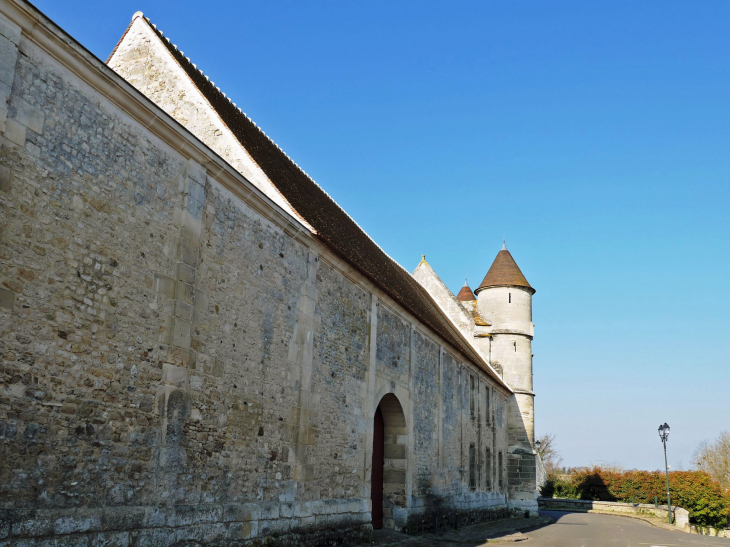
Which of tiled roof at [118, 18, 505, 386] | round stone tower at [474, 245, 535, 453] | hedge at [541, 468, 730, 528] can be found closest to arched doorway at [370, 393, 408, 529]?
tiled roof at [118, 18, 505, 386]

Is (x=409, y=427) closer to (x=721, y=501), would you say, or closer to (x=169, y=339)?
(x=169, y=339)

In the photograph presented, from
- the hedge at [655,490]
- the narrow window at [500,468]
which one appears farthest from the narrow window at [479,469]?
the hedge at [655,490]

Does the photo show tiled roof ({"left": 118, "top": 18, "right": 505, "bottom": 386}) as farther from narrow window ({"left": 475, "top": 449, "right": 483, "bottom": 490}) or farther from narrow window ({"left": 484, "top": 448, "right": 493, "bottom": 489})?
narrow window ({"left": 484, "top": 448, "right": 493, "bottom": 489})

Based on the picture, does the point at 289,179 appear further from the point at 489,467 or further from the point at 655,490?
the point at 655,490

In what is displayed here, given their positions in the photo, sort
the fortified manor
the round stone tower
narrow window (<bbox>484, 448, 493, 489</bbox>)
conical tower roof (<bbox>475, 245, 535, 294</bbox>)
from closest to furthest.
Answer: the fortified manor
narrow window (<bbox>484, 448, 493, 489</bbox>)
the round stone tower
conical tower roof (<bbox>475, 245, 535, 294</bbox>)

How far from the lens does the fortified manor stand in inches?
212

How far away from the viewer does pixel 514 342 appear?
26.7m

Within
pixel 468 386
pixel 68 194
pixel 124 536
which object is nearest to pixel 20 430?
pixel 124 536

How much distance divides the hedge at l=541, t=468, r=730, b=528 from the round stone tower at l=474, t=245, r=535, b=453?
644 centimetres

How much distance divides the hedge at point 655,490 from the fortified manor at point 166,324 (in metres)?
17.0

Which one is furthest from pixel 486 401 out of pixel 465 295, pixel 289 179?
pixel 289 179

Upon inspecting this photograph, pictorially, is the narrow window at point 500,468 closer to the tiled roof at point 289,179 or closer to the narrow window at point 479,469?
the narrow window at point 479,469

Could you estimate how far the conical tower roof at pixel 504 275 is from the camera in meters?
27.2

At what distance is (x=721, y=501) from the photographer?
2434 cm
